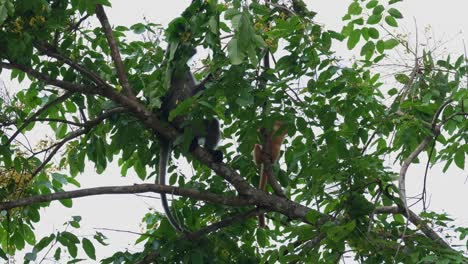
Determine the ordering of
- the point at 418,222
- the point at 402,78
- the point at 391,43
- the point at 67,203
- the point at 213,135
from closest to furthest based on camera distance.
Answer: the point at 418,222 < the point at 391,43 < the point at 402,78 < the point at 67,203 < the point at 213,135

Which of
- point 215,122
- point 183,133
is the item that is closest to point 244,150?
point 183,133

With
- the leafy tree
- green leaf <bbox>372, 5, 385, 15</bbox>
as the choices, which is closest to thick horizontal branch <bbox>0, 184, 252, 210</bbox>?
the leafy tree

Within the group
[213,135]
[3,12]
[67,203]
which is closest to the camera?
Result: [3,12]

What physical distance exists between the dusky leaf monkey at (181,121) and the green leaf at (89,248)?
0.61m

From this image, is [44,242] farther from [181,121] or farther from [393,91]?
[393,91]

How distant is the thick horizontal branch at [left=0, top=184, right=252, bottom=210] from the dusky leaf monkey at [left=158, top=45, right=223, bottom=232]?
29cm

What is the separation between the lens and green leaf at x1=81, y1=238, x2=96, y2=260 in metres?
4.36

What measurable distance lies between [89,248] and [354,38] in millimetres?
2131

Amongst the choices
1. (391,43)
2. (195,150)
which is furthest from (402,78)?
(195,150)

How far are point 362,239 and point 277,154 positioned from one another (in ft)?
5.84

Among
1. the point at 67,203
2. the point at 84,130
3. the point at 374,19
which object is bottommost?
the point at 67,203

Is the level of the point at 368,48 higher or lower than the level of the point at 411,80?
higher

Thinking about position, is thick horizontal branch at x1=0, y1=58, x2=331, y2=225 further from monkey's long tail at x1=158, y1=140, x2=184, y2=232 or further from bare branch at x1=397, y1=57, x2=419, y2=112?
bare branch at x1=397, y1=57, x2=419, y2=112

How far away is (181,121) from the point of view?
16.0 feet
